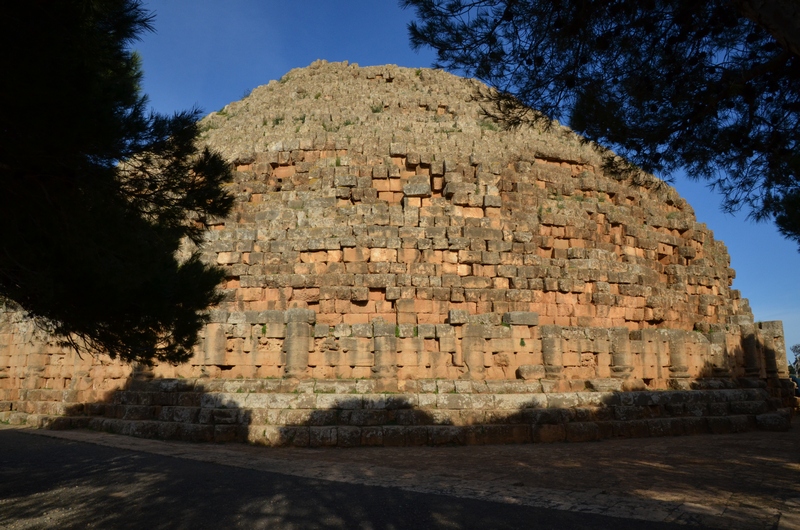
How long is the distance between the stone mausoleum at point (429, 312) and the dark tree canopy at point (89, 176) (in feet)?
13.1

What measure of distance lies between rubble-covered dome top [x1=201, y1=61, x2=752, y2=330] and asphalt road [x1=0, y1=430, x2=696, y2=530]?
5635mm

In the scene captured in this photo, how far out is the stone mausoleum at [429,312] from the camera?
11438mm

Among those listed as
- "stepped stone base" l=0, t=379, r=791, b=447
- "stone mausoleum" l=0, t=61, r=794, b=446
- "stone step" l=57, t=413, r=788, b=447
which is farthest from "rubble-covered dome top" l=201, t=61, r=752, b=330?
"stone step" l=57, t=413, r=788, b=447

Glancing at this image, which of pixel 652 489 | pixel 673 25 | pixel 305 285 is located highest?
pixel 673 25

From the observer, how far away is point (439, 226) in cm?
1362

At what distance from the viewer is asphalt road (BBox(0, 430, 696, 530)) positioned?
5363mm

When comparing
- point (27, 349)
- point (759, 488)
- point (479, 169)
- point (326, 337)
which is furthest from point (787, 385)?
point (27, 349)

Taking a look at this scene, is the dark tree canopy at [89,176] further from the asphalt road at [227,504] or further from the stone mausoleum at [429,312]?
the stone mausoleum at [429,312]

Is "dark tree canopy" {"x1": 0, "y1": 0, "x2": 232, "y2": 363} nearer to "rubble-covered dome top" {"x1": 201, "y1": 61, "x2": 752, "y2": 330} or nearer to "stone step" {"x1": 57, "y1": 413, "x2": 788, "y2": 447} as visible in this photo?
"stone step" {"x1": 57, "y1": 413, "x2": 788, "y2": 447}

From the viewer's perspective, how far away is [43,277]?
Answer: 5.29 meters

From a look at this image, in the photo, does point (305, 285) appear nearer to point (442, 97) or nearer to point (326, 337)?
point (326, 337)

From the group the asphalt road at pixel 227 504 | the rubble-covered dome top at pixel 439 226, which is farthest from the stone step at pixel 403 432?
the rubble-covered dome top at pixel 439 226

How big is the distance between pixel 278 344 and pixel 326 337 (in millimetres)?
1050

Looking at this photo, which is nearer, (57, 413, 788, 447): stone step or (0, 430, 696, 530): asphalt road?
(0, 430, 696, 530): asphalt road
